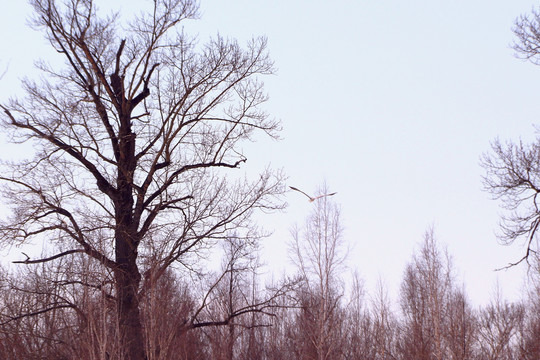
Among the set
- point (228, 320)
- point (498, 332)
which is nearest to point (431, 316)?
point (498, 332)

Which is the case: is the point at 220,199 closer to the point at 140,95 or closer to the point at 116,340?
the point at 140,95

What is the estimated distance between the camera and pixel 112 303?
1692 cm

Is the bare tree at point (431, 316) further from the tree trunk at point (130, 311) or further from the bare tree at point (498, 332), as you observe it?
the tree trunk at point (130, 311)

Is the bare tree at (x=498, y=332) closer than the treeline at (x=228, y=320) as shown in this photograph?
No

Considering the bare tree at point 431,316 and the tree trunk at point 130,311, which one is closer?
the tree trunk at point 130,311

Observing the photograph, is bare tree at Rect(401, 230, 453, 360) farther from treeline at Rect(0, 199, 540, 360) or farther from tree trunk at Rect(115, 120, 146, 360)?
tree trunk at Rect(115, 120, 146, 360)

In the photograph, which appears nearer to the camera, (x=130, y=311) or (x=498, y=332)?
(x=130, y=311)

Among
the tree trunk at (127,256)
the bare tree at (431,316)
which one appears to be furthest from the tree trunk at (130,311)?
the bare tree at (431,316)

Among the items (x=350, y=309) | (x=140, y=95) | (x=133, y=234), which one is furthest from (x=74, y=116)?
(x=350, y=309)

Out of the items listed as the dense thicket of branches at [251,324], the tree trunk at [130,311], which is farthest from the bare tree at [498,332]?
the tree trunk at [130,311]

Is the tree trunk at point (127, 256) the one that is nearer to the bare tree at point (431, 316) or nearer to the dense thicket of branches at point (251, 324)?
the dense thicket of branches at point (251, 324)

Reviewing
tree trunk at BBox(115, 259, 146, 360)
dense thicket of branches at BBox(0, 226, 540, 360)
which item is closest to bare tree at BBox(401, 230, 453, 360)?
dense thicket of branches at BBox(0, 226, 540, 360)

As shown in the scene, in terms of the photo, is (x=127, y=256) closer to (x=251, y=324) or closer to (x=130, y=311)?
(x=130, y=311)

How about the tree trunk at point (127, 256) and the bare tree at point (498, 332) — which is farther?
the bare tree at point (498, 332)
